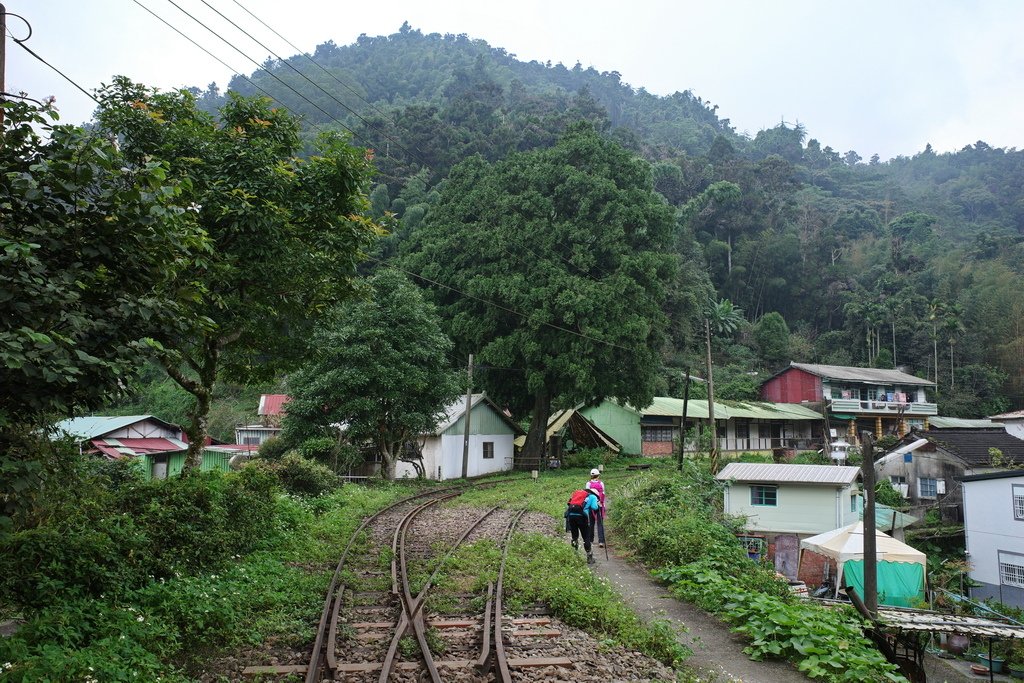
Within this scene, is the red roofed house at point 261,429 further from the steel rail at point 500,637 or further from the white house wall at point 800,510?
the steel rail at point 500,637

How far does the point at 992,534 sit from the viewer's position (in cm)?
2495

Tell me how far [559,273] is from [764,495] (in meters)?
13.3

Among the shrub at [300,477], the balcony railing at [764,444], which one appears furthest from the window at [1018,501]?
the shrub at [300,477]

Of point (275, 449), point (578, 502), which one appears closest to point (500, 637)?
point (578, 502)

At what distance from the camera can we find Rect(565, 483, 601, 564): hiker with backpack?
11.9 metres

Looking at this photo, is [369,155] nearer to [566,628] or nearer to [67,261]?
[67,261]

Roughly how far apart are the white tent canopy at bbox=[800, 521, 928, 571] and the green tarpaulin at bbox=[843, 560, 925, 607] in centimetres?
49

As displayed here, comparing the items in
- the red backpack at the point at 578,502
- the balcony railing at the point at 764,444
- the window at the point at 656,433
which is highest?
the window at the point at 656,433

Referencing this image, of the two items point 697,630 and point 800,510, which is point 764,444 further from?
point 697,630

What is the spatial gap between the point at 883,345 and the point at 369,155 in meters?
64.1

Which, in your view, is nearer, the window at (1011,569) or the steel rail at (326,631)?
the steel rail at (326,631)

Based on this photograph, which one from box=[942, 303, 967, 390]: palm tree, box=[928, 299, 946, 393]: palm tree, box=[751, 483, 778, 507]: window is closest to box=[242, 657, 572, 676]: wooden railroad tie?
box=[751, 483, 778, 507]: window

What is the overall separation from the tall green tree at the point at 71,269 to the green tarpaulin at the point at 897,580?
20347 mm

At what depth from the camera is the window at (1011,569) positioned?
77.9ft
